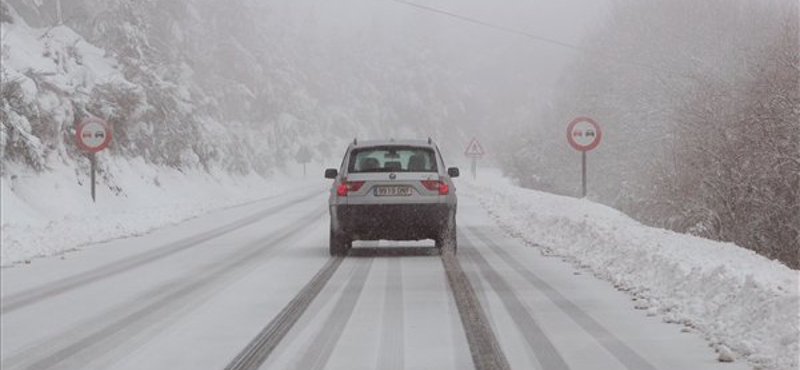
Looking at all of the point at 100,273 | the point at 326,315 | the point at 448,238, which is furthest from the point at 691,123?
the point at 326,315

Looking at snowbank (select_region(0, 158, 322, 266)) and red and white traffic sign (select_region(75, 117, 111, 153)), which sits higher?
red and white traffic sign (select_region(75, 117, 111, 153))

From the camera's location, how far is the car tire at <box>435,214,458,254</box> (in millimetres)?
14023

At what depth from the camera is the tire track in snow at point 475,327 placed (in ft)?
20.9

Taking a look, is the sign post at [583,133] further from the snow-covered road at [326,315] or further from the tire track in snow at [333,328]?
the tire track in snow at [333,328]

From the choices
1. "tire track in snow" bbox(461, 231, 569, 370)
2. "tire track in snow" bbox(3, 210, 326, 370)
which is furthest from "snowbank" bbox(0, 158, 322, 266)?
"tire track in snow" bbox(461, 231, 569, 370)

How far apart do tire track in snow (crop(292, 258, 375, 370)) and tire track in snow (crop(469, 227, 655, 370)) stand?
76.7 inches

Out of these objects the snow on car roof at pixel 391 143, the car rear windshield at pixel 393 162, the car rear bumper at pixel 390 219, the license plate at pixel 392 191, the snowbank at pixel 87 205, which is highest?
the snow on car roof at pixel 391 143

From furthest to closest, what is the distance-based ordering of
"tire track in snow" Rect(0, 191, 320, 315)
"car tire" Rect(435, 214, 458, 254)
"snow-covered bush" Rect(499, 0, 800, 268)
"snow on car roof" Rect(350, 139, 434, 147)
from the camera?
"snow-covered bush" Rect(499, 0, 800, 268)
"snow on car roof" Rect(350, 139, 434, 147)
"car tire" Rect(435, 214, 458, 254)
"tire track in snow" Rect(0, 191, 320, 315)

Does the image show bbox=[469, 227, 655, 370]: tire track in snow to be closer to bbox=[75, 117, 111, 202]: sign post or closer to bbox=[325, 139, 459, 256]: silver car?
bbox=[325, 139, 459, 256]: silver car

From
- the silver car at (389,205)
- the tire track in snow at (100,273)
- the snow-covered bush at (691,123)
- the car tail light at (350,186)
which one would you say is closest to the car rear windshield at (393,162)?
the silver car at (389,205)

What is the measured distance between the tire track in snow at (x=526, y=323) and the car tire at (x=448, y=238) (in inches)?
57.0

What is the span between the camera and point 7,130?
23.0m

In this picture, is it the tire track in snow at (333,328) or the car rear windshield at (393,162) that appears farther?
the car rear windshield at (393,162)

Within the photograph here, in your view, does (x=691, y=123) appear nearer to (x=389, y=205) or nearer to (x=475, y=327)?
(x=389, y=205)
